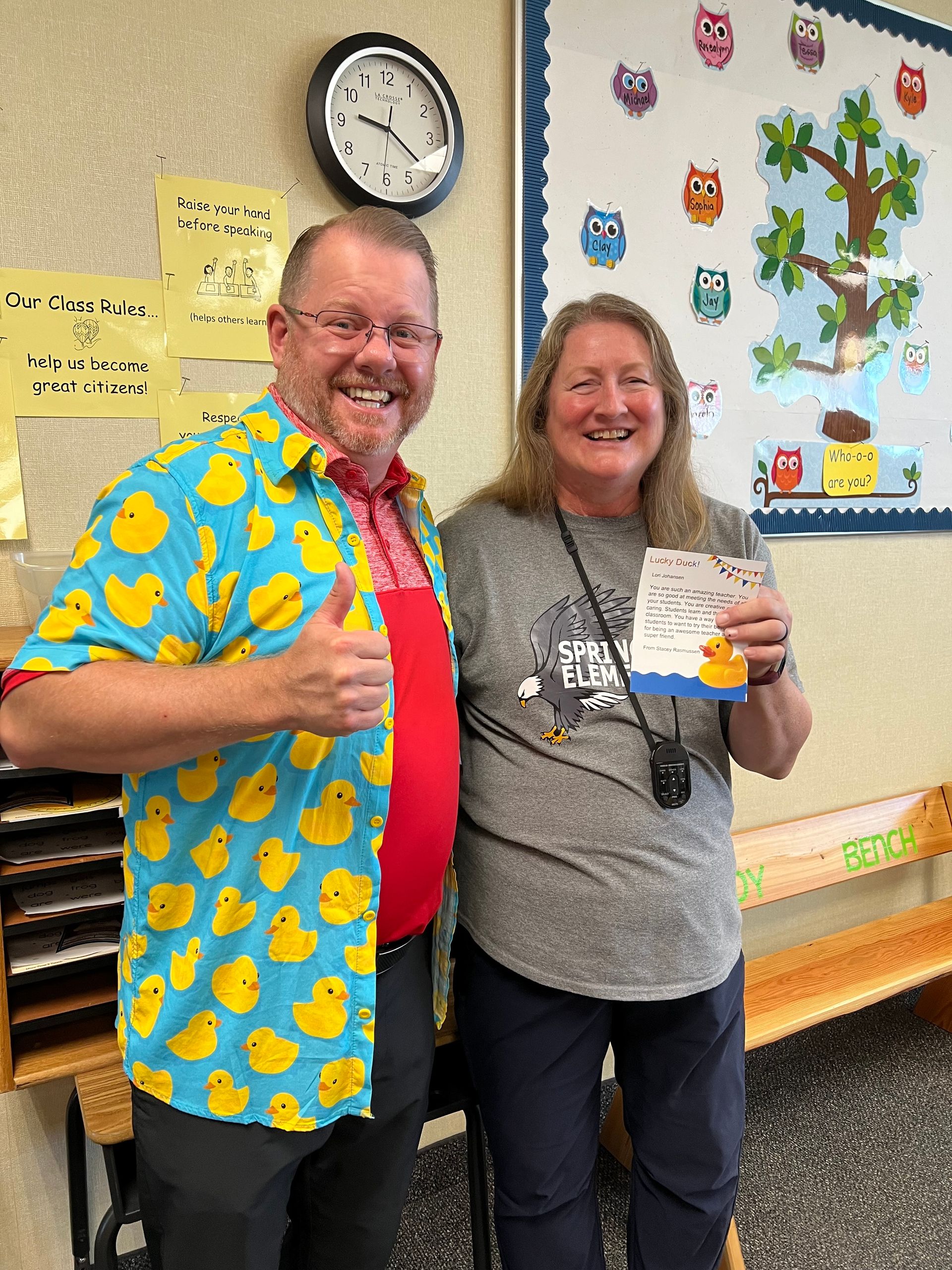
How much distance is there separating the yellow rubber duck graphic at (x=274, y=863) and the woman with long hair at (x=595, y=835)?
0.39m

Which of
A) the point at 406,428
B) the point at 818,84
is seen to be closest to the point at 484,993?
the point at 406,428

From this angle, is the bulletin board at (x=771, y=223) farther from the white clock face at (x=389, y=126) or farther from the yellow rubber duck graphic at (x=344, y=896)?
the yellow rubber duck graphic at (x=344, y=896)

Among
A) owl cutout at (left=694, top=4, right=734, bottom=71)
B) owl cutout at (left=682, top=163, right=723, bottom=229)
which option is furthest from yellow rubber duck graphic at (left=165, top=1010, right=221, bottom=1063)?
owl cutout at (left=694, top=4, right=734, bottom=71)

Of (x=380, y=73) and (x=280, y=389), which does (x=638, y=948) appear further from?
(x=380, y=73)

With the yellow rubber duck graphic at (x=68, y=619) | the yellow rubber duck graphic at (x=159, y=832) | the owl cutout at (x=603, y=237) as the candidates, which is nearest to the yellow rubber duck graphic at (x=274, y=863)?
the yellow rubber duck graphic at (x=159, y=832)

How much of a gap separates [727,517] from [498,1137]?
Answer: 108cm

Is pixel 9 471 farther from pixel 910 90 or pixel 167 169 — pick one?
pixel 910 90

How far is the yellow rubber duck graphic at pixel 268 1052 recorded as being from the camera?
1029 millimetres

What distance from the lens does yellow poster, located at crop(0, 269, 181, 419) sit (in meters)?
→ 1.52

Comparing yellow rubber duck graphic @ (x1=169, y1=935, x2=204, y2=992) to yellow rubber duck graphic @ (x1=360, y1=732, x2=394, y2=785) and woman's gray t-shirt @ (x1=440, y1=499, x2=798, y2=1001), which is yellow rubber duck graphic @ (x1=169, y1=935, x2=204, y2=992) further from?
woman's gray t-shirt @ (x1=440, y1=499, x2=798, y2=1001)

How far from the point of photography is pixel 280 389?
119 cm

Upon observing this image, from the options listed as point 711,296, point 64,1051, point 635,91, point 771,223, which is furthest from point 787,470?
point 64,1051

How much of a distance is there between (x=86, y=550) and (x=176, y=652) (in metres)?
0.14

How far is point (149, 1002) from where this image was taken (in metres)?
1.02
